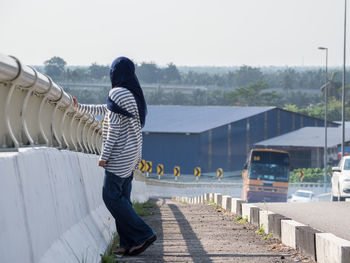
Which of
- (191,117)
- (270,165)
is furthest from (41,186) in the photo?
(191,117)

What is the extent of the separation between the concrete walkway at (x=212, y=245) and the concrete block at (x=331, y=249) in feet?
1.33

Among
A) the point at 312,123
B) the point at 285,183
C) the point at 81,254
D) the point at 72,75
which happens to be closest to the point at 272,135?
the point at 312,123

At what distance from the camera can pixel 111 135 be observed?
8.12 metres

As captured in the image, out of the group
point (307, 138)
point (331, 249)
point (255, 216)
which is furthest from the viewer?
point (307, 138)

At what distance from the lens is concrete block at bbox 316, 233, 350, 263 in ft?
22.4

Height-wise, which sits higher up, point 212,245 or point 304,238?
point 304,238

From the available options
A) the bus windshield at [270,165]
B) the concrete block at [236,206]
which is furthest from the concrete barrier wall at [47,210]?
the bus windshield at [270,165]

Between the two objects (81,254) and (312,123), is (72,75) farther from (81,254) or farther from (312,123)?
(81,254)

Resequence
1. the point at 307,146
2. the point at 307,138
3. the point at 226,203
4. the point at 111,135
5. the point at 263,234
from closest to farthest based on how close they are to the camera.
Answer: the point at 111,135, the point at 263,234, the point at 226,203, the point at 307,146, the point at 307,138

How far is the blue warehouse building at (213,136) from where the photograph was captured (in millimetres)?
101875

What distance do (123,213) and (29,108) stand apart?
4.47 feet

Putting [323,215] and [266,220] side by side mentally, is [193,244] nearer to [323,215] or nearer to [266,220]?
[266,220]

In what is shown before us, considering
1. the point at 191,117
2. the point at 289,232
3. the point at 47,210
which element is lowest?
the point at 289,232

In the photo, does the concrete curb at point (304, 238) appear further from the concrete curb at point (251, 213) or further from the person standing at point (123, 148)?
the person standing at point (123, 148)
